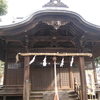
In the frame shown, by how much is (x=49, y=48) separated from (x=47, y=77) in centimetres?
268

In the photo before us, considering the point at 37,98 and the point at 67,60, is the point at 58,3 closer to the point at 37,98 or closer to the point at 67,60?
the point at 67,60

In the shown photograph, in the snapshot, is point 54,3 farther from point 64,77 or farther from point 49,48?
point 64,77

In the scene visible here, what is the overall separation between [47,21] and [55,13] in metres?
0.57

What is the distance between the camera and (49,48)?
6.53 m

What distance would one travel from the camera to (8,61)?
8602mm

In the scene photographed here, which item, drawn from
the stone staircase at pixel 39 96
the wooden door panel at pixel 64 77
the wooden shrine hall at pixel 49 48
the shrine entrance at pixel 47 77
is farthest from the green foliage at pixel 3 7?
the stone staircase at pixel 39 96

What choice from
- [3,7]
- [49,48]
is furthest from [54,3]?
[3,7]

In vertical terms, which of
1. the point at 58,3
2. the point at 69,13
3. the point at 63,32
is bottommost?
the point at 63,32

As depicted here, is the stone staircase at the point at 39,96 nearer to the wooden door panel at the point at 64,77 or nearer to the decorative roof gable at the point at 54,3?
the wooden door panel at the point at 64,77

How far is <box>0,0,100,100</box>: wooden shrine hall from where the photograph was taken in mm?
5770

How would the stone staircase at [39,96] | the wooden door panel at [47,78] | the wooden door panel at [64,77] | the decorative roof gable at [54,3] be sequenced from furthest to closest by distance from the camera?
1. the wooden door panel at [64,77]
2. the wooden door panel at [47,78]
3. the decorative roof gable at [54,3]
4. the stone staircase at [39,96]

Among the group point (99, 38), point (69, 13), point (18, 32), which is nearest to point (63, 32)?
point (69, 13)

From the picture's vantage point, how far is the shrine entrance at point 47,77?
8.03 m

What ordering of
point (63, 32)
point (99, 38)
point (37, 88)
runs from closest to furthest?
point (99, 38) < point (63, 32) < point (37, 88)
